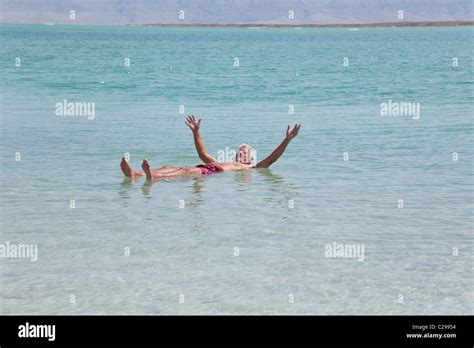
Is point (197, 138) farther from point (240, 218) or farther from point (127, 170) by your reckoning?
point (240, 218)

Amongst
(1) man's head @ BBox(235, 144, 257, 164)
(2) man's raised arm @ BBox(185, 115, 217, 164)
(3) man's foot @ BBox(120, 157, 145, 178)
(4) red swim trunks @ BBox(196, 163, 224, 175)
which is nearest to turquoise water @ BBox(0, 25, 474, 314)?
(4) red swim trunks @ BBox(196, 163, 224, 175)

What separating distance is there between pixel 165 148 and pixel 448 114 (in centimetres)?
1206

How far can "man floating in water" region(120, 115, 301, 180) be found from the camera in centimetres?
1482

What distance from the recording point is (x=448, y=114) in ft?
93.5

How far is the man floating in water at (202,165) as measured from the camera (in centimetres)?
1482

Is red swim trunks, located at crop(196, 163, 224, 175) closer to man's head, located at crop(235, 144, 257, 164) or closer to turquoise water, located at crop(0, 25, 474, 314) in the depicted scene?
turquoise water, located at crop(0, 25, 474, 314)

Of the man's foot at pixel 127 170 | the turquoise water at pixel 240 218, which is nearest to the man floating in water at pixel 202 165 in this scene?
the man's foot at pixel 127 170

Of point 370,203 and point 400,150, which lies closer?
point 370,203

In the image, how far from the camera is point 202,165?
15711 mm

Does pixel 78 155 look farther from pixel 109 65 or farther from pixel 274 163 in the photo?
pixel 109 65

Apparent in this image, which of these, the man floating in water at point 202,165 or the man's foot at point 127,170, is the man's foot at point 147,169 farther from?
the man's foot at point 127,170

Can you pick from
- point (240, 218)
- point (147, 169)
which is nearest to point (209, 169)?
point (147, 169)

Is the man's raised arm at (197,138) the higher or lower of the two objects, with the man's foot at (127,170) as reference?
higher

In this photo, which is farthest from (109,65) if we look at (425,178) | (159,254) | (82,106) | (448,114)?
(159,254)
